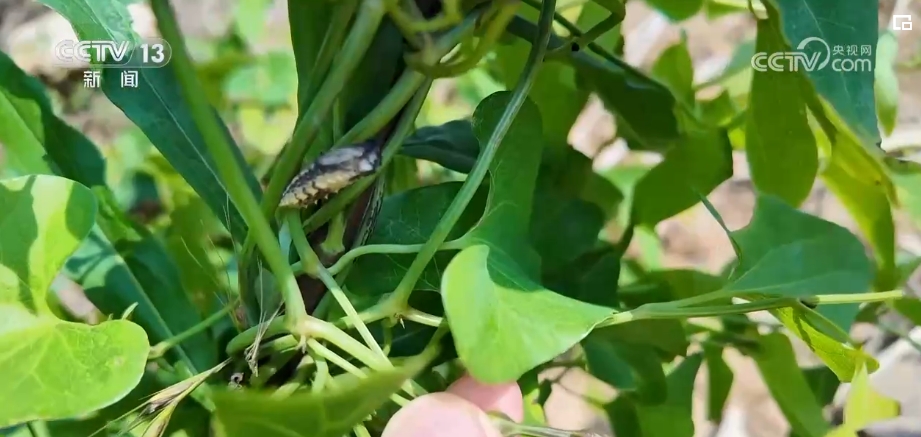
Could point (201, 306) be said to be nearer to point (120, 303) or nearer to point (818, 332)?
point (120, 303)

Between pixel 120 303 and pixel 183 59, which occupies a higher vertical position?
pixel 183 59

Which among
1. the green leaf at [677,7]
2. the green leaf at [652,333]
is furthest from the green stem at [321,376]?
the green leaf at [677,7]

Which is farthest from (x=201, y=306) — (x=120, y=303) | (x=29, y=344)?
(x=29, y=344)

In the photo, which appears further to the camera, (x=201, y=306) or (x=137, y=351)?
(x=201, y=306)

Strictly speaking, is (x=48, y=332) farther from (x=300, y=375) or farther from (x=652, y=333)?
(x=652, y=333)

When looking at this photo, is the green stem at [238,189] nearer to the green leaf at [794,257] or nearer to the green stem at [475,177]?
the green stem at [475,177]

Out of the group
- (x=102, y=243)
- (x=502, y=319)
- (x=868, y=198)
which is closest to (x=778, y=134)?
(x=868, y=198)
